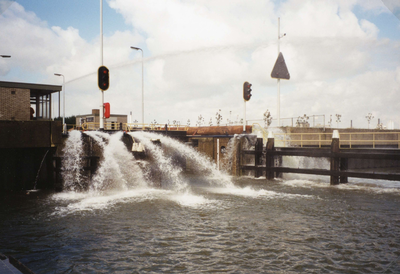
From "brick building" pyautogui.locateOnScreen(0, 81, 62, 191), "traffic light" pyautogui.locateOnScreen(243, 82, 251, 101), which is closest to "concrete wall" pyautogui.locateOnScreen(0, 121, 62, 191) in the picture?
"brick building" pyautogui.locateOnScreen(0, 81, 62, 191)

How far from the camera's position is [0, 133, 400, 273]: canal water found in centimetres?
737

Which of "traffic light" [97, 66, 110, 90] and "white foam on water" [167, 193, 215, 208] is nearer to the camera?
"white foam on water" [167, 193, 215, 208]

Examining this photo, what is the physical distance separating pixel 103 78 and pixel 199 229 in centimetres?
1137

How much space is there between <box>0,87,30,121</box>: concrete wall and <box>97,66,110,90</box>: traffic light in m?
4.92

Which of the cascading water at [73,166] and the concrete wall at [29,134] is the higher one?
the concrete wall at [29,134]

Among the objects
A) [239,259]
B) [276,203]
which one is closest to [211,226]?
[239,259]

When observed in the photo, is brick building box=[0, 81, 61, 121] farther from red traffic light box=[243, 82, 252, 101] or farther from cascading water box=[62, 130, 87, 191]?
red traffic light box=[243, 82, 252, 101]

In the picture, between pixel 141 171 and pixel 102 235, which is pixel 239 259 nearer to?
pixel 102 235

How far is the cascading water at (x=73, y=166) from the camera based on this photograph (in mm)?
16797

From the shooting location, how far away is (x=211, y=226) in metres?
10.3

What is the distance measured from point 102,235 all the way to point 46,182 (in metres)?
9.38

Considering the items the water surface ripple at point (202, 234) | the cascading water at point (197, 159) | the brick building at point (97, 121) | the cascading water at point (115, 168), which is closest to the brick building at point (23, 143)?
the water surface ripple at point (202, 234)

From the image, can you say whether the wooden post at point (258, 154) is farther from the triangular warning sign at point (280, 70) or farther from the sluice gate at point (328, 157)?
the triangular warning sign at point (280, 70)

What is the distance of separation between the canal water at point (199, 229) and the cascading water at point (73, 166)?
0.31 ft
